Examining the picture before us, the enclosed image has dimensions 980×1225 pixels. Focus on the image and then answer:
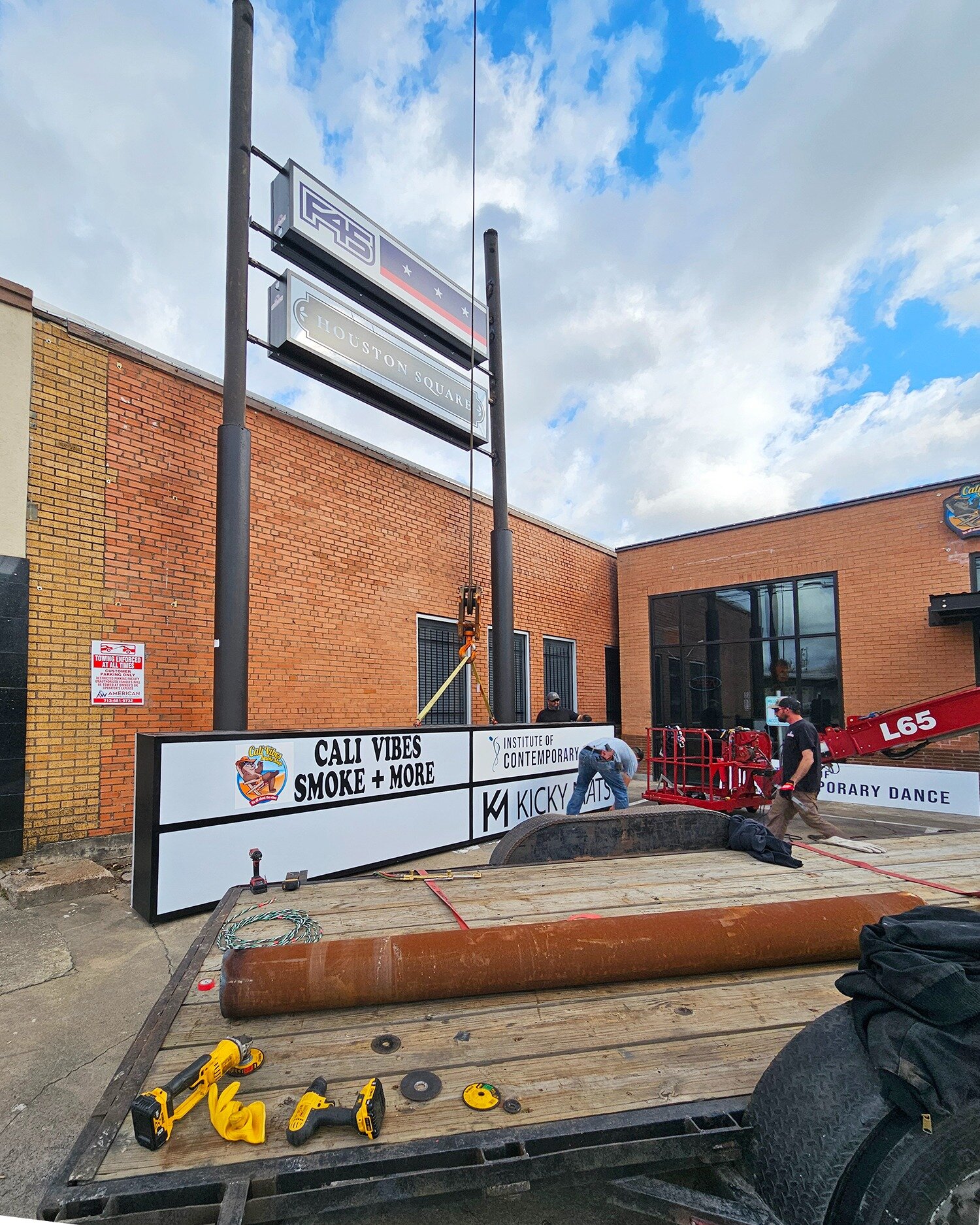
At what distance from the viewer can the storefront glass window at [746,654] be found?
12.4 m

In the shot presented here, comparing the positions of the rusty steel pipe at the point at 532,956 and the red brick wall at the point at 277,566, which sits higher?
the red brick wall at the point at 277,566

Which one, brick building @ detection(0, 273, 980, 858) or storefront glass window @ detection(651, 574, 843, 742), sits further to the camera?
storefront glass window @ detection(651, 574, 843, 742)

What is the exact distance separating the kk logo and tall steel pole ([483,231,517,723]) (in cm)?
180

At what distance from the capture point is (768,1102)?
5.16ft

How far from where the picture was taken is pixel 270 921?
9.12 ft

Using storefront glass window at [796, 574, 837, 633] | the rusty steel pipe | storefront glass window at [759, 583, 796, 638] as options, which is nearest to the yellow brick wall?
the rusty steel pipe

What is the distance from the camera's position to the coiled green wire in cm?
254

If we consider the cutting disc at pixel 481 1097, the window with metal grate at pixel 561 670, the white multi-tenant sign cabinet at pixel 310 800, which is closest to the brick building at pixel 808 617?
the window with metal grate at pixel 561 670

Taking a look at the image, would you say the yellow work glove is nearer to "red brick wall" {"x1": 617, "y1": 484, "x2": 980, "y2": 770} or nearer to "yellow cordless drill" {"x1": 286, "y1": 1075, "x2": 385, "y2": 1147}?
"yellow cordless drill" {"x1": 286, "y1": 1075, "x2": 385, "y2": 1147}

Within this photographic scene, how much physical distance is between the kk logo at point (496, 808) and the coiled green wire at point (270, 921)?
557cm

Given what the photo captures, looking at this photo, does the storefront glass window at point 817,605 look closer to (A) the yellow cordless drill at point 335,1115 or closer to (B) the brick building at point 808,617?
(B) the brick building at point 808,617

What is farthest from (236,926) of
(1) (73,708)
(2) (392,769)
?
(1) (73,708)

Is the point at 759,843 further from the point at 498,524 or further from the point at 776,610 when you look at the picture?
the point at 776,610

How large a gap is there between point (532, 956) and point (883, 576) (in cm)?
1190
